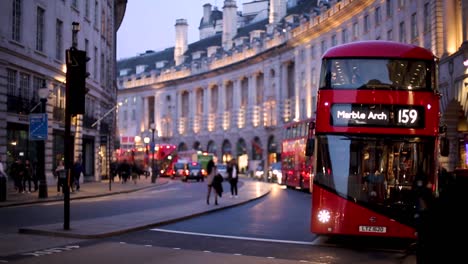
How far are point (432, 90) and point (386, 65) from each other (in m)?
1.16

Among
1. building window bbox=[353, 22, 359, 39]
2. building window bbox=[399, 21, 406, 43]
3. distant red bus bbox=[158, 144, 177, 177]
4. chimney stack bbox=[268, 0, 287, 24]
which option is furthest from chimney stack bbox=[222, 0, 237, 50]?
building window bbox=[399, 21, 406, 43]

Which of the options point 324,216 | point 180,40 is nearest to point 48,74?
point 324,216

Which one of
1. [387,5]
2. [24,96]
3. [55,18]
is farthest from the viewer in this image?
[387,5]

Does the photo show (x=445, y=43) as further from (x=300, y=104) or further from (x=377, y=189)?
(x=300, y=104)

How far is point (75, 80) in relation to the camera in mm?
18109

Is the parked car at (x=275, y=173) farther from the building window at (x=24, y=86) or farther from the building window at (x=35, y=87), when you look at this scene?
the building window at (x=24, y=86)

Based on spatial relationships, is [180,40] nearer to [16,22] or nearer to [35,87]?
[35,87]

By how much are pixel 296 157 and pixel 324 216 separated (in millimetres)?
29388

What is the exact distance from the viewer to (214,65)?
11656cm

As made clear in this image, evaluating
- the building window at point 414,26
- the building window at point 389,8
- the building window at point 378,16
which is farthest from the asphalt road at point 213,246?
the building window at point 378,16

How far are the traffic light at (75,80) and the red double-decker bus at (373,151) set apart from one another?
5.94 meters

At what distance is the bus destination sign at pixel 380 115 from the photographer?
52.7ft

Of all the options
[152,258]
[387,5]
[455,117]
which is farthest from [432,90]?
[387,5]

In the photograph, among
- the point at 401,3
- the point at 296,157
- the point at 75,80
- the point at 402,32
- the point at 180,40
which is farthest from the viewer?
the point at 180,40
